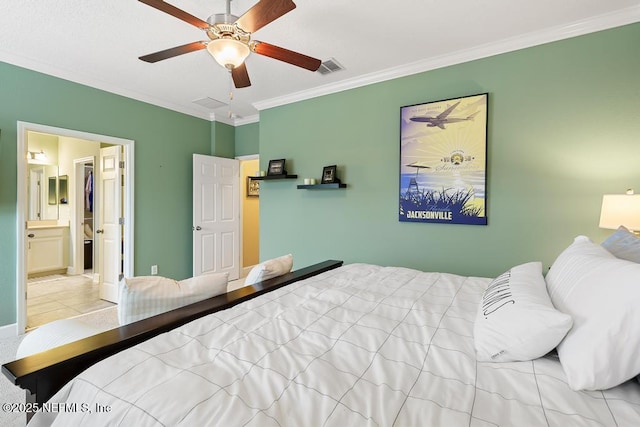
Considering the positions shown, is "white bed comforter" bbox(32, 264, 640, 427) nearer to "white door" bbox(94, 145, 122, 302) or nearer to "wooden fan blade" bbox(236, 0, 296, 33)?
"wooden fan blade" bbox(236, 0, 296, 33)

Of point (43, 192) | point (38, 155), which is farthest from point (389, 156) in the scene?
point (43, 192)

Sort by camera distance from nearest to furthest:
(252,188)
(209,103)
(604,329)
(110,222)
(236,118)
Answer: (604,329)
(110,222)
(209,103)
(236,118)
(252,188)

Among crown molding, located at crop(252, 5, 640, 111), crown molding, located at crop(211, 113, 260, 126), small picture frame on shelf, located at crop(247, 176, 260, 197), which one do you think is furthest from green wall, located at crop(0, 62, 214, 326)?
crown molding, located at crop(252, 5, 640, 111)

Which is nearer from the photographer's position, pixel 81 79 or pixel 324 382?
pixel 324 382

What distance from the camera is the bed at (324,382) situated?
29.9 inches

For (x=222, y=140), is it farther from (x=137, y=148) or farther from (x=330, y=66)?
(x=330, y=66)

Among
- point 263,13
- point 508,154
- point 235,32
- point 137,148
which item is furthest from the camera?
point 137,148

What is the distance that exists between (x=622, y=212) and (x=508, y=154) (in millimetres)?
960

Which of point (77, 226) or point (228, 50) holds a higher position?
point (228, 50)

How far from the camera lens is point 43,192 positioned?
5648 mm

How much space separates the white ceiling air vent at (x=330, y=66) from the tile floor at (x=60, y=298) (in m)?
3.93

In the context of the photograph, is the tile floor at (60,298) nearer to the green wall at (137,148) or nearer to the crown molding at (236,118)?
the green wall at (137,148)

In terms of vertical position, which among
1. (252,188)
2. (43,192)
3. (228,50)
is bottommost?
(43,192)

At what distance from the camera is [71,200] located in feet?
18.0
